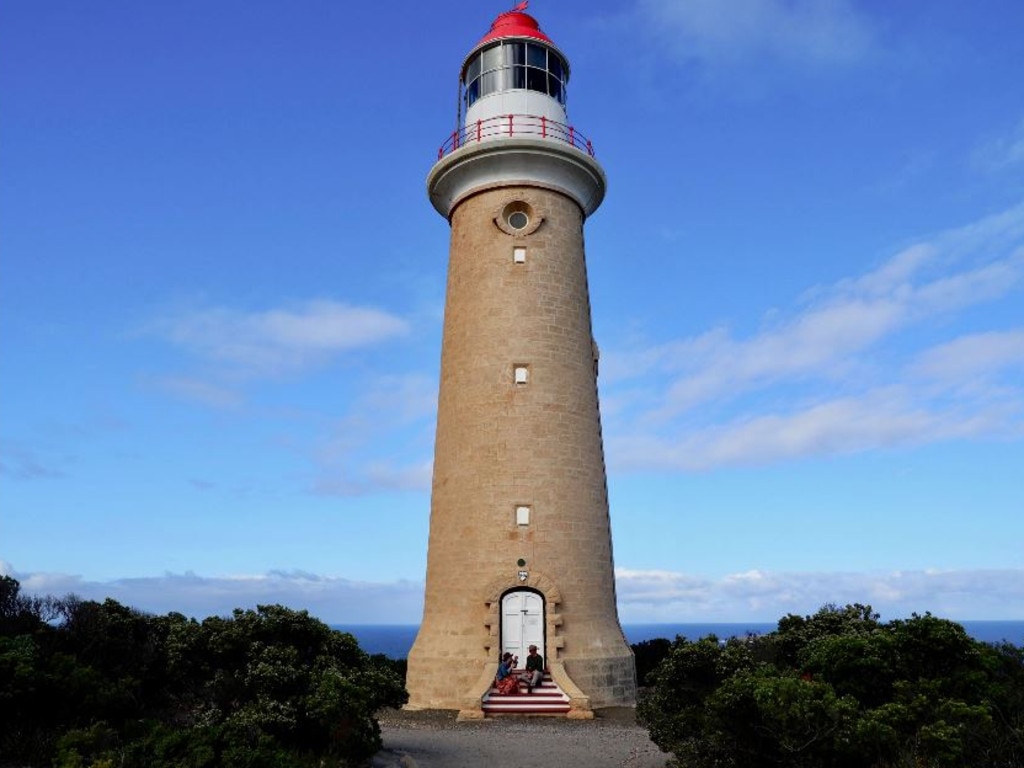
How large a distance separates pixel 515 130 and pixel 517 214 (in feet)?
7.64

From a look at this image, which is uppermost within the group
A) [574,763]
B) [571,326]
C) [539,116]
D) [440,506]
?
[539,116]

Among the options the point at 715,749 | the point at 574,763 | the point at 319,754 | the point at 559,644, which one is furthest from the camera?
the point at 559,644

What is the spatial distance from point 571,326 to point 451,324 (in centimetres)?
A: 340

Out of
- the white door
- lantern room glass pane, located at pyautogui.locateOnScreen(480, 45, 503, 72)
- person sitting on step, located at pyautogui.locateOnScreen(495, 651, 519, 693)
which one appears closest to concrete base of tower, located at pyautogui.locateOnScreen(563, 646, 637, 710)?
the white door

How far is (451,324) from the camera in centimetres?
2319

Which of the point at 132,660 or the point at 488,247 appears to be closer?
the point at 132,660

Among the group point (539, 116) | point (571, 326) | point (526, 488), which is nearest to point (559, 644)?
point (526, 488)

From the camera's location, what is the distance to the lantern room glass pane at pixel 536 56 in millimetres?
23953

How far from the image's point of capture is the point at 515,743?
624 inches

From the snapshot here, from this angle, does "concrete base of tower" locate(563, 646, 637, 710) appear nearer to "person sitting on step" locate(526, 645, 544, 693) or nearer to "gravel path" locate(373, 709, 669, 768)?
"gravel path" locate(373, 709, 669, 768)

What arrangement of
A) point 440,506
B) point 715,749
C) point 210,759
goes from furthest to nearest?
1. point 440,506
2. point 715,749
3. point 210,759

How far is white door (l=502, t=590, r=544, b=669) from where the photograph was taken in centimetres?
2017

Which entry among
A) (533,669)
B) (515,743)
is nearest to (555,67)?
(533,669)

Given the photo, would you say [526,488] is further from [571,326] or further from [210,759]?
[210,759]
